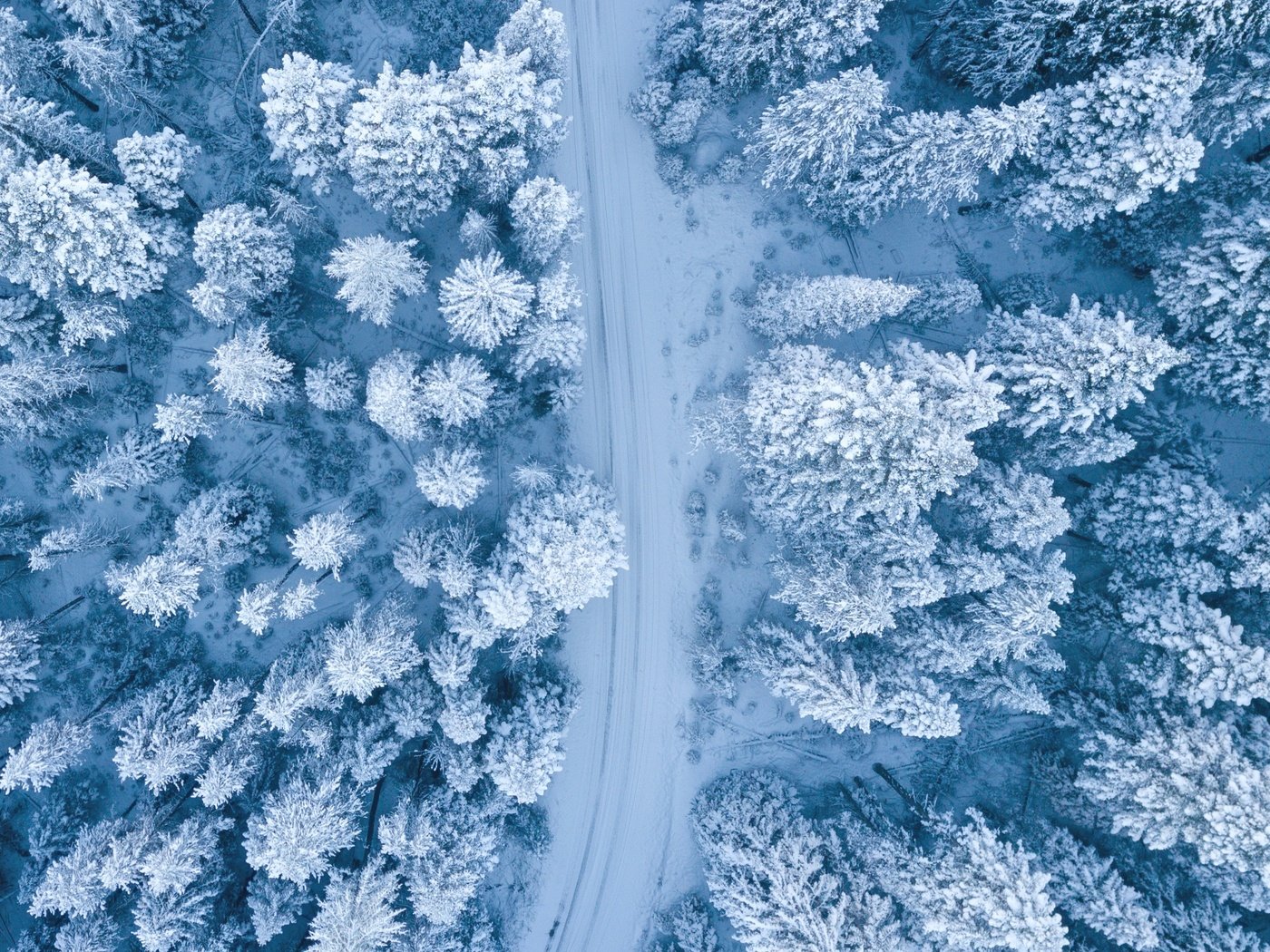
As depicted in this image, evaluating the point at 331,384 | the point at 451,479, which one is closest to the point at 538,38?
the point at 331,384

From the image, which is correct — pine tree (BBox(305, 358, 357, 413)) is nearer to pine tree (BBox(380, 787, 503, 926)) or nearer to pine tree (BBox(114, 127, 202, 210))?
pine tree (BBox(114, 127, 202, 210))

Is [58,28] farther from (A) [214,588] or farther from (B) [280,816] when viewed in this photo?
(B) [280,816]

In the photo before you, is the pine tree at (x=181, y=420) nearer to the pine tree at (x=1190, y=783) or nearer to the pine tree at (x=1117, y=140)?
the pine tree at (x=1117, y=140)

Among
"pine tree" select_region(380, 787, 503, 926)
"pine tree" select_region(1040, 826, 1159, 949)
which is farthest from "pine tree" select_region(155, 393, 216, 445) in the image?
"pine tree" select_region(1040, 826, 1159, 949)

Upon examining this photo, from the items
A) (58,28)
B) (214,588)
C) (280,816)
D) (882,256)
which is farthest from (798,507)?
(58,28)

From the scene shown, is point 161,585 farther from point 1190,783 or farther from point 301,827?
point 1190,783

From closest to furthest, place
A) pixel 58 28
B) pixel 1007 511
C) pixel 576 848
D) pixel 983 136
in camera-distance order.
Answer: pixel 983 136
pixel 1007 511
pixel 58 28
pixel 576 848
